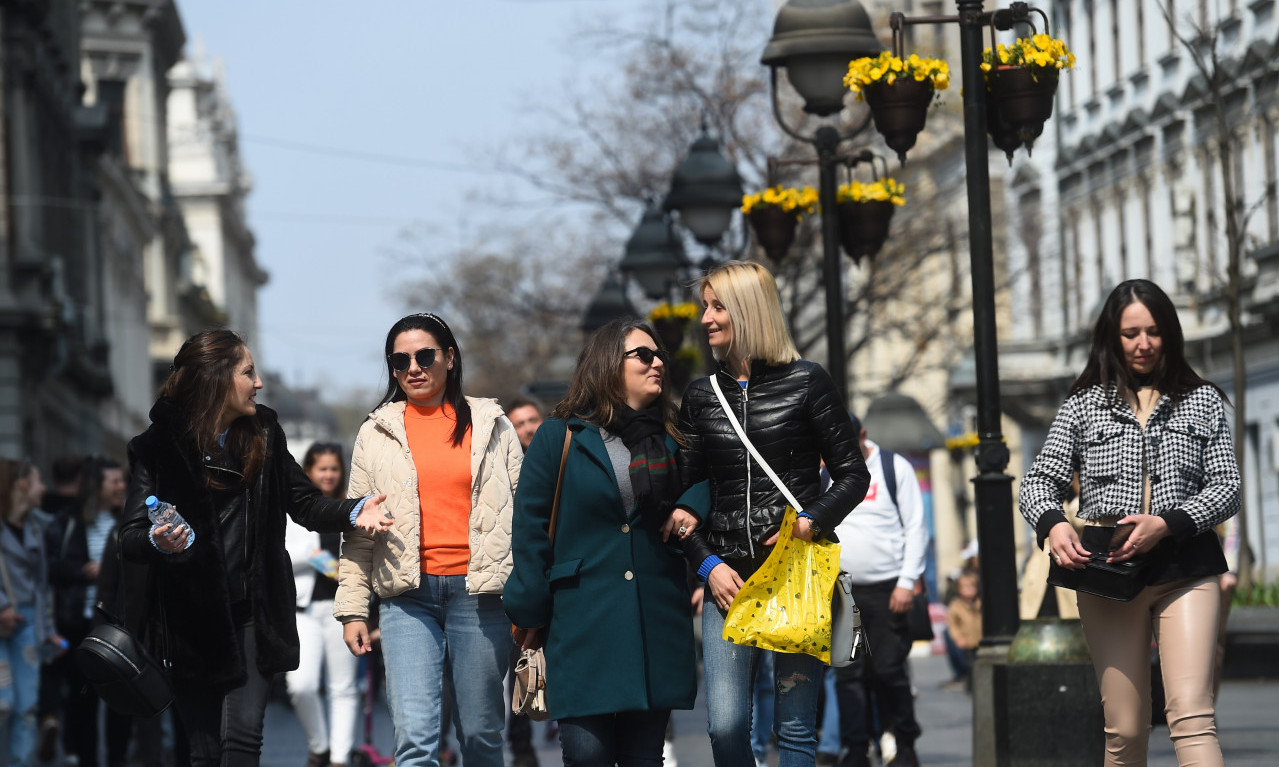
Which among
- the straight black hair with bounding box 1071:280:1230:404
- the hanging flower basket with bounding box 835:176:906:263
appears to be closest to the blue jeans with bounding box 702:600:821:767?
the straight black hair with bounding box 1071:280:1230:404

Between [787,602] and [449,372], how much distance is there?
67.4 inches

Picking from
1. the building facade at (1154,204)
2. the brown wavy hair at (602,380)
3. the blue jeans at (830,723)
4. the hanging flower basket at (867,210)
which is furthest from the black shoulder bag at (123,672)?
the building facade at (1154,204)

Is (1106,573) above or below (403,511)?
below

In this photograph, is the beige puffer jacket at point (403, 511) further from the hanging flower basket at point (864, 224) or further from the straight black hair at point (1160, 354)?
the hanging flower basket at point (864, 224)

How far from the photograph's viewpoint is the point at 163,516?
739 centimetres

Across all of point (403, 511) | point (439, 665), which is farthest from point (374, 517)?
point (439, 665)

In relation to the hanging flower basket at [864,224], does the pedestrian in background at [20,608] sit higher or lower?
lower

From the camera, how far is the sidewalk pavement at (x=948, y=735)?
12555mm

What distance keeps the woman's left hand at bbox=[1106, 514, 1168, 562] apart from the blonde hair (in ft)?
4.05

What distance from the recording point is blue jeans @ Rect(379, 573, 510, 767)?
7.92 metres

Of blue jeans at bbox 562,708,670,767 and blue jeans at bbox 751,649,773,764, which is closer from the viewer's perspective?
blue jeans at bbox 562,708,670,767

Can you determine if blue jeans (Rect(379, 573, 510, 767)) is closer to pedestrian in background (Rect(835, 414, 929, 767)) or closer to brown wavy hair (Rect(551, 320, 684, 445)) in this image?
brown wavy hair (Rect(551, 320, 684, 445))

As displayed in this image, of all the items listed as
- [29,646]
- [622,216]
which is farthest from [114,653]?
[622,216]

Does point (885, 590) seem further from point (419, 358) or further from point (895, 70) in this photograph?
point (419, 358)
